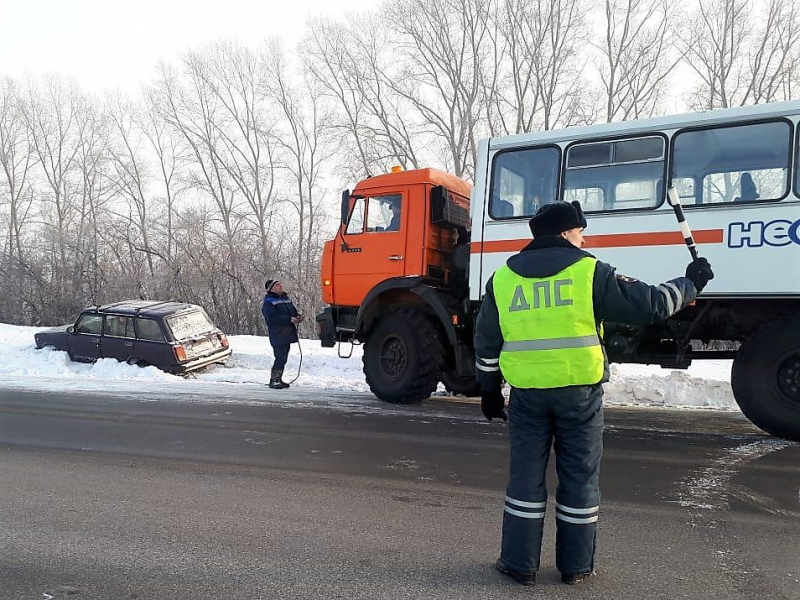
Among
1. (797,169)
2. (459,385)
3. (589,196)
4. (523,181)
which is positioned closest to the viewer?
(797,169)

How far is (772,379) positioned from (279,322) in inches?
277

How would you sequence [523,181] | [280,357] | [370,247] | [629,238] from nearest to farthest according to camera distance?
[629,238] → [523,181] → [370,247] → [280,357]

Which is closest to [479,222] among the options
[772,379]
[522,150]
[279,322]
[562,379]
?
[522,150]

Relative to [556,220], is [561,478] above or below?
below

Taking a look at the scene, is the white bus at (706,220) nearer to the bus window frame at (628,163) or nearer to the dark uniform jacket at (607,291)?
the bus window frame at (628,163)

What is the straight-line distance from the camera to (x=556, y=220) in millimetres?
3162

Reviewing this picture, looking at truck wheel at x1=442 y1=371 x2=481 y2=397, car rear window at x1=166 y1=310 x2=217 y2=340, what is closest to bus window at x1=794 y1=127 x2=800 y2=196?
truck wheel at x1=442 y1=371 x2=481 y2=397

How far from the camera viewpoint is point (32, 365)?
12.7m

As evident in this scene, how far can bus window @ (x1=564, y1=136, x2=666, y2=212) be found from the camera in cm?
664

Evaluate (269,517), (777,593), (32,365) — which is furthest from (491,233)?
(32,365)

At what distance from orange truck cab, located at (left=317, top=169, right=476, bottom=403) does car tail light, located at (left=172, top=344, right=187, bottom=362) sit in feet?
14.6

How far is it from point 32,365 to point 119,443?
801 centimetres

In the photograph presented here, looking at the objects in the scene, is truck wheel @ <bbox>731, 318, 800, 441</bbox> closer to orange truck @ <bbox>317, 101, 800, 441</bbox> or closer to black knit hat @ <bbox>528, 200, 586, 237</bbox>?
orange truck @ <bbox>317, 101, 800, 441</bbox>

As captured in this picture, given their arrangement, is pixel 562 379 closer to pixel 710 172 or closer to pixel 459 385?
pixel 710 172
